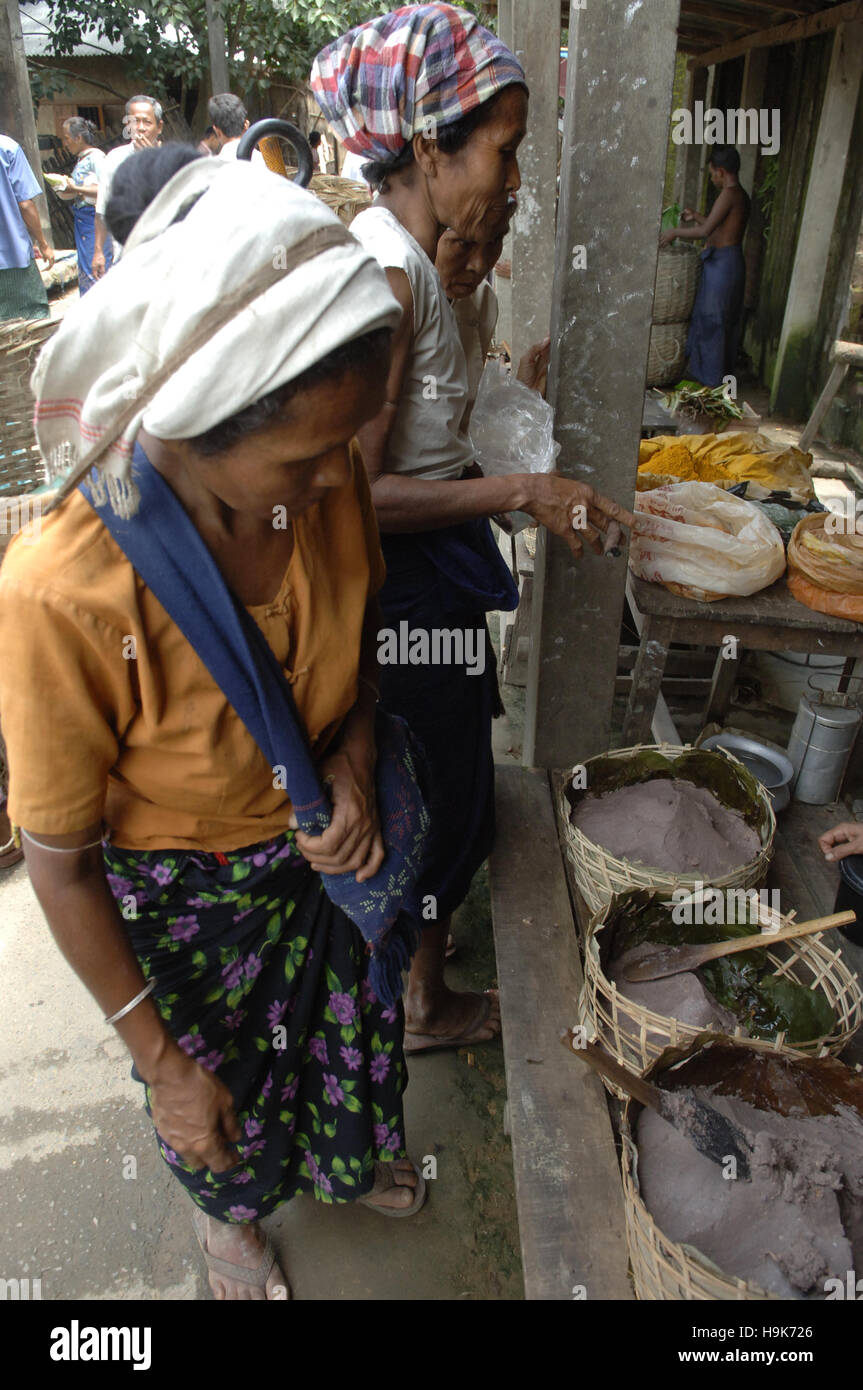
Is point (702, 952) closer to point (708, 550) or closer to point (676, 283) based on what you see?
point (708, 550)

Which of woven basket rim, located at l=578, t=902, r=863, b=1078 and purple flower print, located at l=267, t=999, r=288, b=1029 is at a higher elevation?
purple flower print, located at l=267, t=999, r=288, b=1029

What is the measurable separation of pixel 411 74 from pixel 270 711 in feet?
4.07

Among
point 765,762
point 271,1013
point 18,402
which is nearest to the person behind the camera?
point 271,1013

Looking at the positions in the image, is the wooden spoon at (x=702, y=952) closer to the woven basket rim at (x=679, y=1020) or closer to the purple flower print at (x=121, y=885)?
the woven basket rim at (x=679, y=1020)

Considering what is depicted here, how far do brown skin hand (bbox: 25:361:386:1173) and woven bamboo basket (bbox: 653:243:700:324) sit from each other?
6303mm

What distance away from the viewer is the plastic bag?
243 cm

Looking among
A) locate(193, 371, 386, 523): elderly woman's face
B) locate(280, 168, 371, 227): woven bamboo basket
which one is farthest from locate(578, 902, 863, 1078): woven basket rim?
locate(280, 168, 371, 227): woven bamboo basket

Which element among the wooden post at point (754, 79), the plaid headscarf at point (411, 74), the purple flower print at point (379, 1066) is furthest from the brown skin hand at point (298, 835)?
the wooden post at point (754, 79)

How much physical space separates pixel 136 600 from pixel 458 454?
1010 millimetres

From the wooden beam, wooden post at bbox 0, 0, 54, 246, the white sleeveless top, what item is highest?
the wooden beam

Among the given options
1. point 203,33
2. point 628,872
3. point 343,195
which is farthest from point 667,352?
point 203,33

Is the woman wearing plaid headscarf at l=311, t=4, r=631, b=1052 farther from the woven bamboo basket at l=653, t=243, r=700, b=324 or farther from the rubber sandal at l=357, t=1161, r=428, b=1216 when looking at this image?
the woven bamboo basket at l=653, t=243, r=700, b=324

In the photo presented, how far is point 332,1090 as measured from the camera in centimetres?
179

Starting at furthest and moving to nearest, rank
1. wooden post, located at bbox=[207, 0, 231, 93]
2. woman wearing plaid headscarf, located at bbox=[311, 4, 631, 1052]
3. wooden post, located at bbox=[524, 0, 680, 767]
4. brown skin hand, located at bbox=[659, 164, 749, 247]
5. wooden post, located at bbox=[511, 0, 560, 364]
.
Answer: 1. wooden post, located at bbox=[207, 0, 231, 93]
2. brown skin hand, located at bbox=[659, 164, 749, 247]
3. wooden post, located at bbox=[511, 0, 560, 364]
4. wooden post, located at bbox=[524, 0, 680, 767]
5. woman wearing plaid headscarf, located at bbox=[311, 4, 631, 1052]
